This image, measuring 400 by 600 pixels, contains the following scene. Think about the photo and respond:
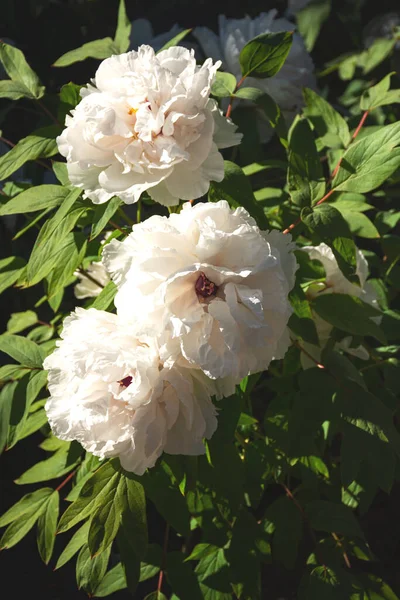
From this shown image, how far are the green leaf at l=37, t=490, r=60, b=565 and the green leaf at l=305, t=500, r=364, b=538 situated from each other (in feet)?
1.46

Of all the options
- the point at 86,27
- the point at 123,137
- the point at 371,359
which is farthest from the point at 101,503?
the point at 86,27

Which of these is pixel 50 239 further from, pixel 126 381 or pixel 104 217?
pixel 126 381

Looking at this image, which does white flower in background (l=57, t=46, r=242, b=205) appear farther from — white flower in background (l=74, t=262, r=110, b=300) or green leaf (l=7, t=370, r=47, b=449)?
white flower in background (l=74, t=262, r=110, b=300)

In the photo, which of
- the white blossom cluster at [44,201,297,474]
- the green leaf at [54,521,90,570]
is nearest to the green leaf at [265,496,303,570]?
the green leaf at [54,521,90,570]

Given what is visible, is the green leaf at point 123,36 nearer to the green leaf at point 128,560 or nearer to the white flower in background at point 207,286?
the white flower in background at point 207,286

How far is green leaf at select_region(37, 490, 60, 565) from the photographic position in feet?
3.70

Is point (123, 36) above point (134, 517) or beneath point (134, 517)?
above

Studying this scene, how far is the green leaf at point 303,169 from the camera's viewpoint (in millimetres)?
1071

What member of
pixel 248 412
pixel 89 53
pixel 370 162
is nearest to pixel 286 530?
pixel 248 412

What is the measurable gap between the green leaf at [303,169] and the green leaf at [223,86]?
4.9 inches

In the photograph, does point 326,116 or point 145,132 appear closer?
point 145,132

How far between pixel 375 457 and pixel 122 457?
396 mm

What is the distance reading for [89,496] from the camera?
35.1 inches

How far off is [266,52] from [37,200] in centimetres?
41
